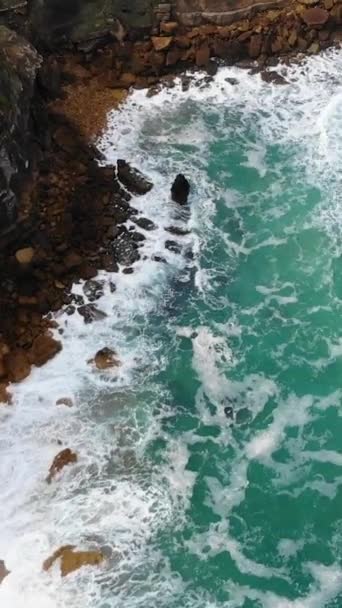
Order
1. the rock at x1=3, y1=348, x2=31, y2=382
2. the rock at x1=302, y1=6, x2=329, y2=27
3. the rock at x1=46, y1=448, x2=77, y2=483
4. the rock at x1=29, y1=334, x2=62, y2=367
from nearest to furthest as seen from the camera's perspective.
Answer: the rock at x1=46, y1=448, x2=77, y2=483 < the rock at x1=3, y1=348, x2=31, y2=382 < the rock at x1=29, y1=334, x2=62, y2=367 < the rock at x1=302, y1=6, x2=329, y2=27

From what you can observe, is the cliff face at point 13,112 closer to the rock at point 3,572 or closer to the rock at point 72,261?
the rock at point 72,261

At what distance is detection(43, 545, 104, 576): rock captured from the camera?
439 inches

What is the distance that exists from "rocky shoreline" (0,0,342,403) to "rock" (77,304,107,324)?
0.07 feet

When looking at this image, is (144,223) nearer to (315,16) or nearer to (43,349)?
(43,349)

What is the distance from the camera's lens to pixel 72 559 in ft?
36.8

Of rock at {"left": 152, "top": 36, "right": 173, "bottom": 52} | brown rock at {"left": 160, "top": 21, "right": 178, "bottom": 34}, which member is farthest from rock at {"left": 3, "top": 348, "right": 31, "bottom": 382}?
brown rock at {"left": 160, "top": 21, "right": 178, "bottom": 34}

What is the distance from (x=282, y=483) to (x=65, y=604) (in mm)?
3875

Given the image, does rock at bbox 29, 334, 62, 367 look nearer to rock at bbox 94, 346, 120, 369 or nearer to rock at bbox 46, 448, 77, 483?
rock at bbox 94, 346, 120, 369

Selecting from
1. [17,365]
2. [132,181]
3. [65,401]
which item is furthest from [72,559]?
[132,181]

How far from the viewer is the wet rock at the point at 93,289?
14.3 metres

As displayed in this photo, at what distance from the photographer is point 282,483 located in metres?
12.1

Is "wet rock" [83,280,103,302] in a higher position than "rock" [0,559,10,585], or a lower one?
higher

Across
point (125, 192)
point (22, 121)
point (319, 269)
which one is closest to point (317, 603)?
point (319, 269)

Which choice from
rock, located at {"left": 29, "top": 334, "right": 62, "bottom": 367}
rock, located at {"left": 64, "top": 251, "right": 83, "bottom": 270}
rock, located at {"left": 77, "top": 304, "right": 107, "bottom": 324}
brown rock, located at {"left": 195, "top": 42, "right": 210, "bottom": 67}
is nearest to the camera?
rock, located at {"left": 29, "top": 334, "right": 62, "bottom": 367}
